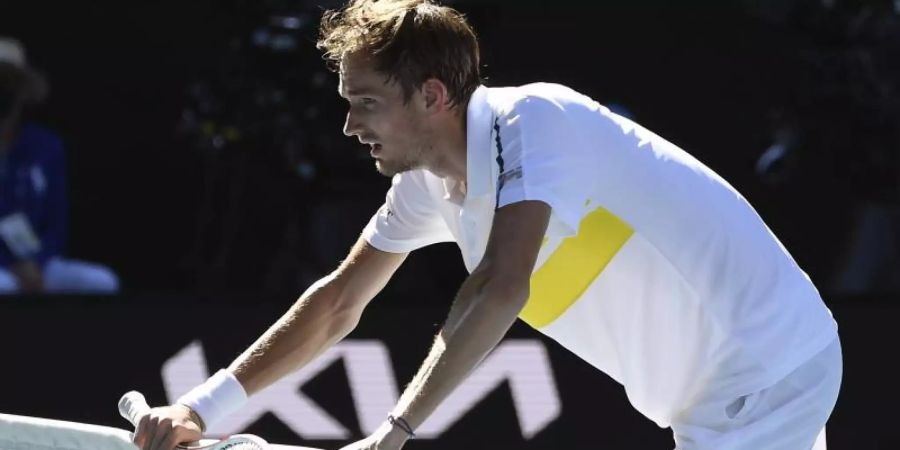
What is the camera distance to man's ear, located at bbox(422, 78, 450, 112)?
100 inches

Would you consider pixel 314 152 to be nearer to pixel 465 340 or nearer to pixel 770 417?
pixel 770 417

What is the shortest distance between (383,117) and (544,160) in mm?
264

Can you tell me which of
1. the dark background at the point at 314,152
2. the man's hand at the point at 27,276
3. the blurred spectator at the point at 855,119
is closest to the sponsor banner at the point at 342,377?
the dark background at the point at 314,152

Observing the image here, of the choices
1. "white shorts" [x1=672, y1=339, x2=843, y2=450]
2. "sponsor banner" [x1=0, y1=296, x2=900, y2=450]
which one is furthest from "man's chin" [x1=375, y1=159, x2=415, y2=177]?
"sponsor banner" [x1=0, y1=296, x2=900, y2=450]

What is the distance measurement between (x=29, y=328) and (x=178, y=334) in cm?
44

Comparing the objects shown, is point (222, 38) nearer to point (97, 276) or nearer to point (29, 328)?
point (97, 276)

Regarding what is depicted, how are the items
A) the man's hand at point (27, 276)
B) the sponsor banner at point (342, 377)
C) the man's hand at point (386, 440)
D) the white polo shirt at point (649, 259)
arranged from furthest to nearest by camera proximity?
1. the man's hand at point (27, 276)
2. the sponsor banner at point (342, 377)
3. the white polo shirt at point (649, 259)
4. the man's hand at point (386, 440)

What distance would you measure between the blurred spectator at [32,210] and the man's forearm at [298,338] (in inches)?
106

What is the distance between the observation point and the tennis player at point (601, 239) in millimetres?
2525

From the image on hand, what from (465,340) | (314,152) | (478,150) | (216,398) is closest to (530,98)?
(478,150)

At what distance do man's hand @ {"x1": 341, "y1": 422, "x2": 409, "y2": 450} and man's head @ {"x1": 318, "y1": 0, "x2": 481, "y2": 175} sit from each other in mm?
479

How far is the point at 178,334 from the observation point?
4637 millimetres

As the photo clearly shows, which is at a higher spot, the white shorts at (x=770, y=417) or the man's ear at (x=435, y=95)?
the man's ear at (x=435, y=95)

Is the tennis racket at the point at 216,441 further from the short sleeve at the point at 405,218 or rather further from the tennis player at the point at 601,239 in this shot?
the short sleeve at the point at 405,218
